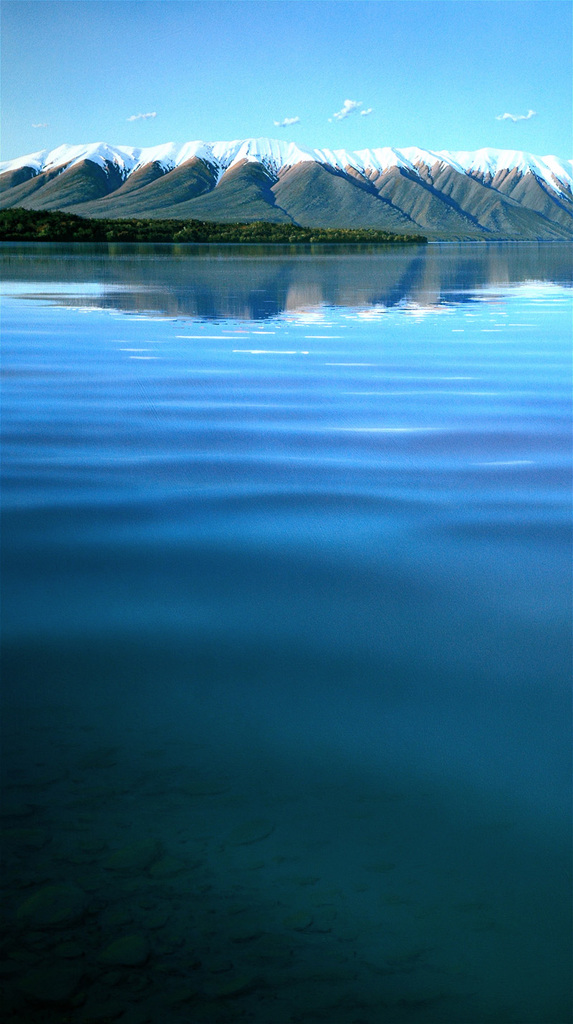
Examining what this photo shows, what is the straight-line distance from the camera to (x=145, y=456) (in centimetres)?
1016

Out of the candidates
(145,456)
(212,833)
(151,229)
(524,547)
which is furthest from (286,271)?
(151,229)

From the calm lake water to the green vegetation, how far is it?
129 m

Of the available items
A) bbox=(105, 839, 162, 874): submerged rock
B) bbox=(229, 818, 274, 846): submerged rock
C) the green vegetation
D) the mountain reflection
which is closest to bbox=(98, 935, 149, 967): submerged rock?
bbox=(105, 839, 162, 874): submerged rock

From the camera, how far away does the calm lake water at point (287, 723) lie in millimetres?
3188

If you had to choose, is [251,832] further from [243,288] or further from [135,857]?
[243,288]

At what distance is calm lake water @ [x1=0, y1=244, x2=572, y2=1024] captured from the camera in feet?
10.5

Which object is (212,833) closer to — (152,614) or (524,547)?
(152,614)

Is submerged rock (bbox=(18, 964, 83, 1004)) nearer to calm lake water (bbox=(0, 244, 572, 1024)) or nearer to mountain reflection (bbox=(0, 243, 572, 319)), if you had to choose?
calm lake water (bbox=(0, 244, 572, 1024))

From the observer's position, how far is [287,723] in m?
4.63

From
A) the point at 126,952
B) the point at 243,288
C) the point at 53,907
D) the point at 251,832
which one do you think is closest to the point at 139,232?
the point at 243,288

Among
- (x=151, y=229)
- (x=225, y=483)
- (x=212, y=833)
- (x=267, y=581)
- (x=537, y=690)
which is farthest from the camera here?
(x=151, y=229)

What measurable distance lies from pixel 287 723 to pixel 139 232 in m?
146

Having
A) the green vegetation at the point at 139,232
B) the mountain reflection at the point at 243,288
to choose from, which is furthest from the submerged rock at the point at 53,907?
the green vegetation at the point at 139,232

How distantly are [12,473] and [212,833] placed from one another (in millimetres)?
6327
